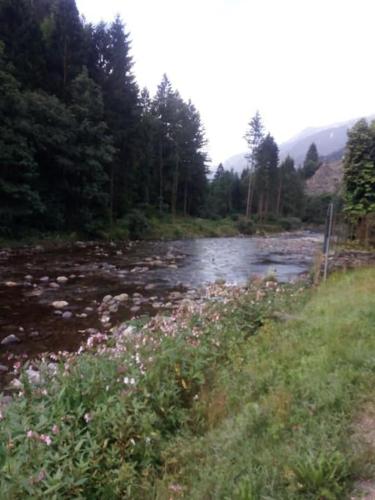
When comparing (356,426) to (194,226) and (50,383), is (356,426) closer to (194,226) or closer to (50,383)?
(50,383)

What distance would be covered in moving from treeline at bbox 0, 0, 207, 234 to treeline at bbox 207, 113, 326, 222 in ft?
77.4

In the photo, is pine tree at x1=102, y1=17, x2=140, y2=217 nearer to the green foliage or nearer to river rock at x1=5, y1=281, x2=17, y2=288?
river rock at x1=5, y1=281, x2=17, y2=288

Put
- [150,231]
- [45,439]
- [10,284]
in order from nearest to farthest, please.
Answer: [45,439] → [10,284] → [150,231]

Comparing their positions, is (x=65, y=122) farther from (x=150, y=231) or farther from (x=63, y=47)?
(x=150, y=231)

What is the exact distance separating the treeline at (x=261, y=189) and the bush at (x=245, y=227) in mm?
6641

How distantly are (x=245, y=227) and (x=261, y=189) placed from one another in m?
15.2

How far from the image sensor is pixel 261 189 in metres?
56.2

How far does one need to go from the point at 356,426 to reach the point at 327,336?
5.67 ft

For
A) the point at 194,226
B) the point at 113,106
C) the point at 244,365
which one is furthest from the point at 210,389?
the point at 194,226

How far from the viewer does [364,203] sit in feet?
44.3

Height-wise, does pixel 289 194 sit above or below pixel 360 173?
above

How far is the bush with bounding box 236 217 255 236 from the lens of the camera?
43237mm

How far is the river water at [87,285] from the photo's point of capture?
6.64 m

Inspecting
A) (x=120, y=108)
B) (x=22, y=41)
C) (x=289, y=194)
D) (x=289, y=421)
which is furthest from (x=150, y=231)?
(x=289, y=194)
